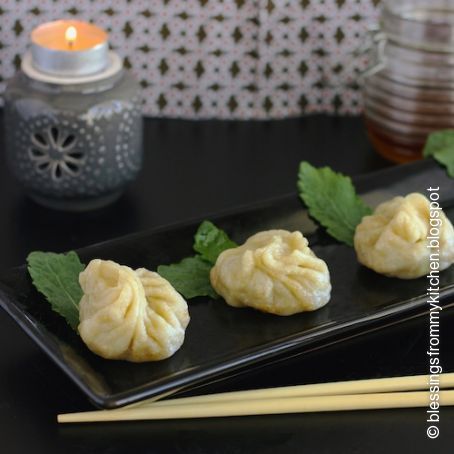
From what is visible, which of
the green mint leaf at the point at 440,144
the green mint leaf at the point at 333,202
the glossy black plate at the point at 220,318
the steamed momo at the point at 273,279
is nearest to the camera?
the glossy black plate at the point at 220,318

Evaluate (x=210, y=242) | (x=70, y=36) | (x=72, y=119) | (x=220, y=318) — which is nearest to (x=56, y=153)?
(x=72, y=119)

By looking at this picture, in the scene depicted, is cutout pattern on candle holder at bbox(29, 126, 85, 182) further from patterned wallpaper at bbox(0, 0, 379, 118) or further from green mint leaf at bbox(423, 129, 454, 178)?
green mint leaf at bbox(423, 129, 454, 178)

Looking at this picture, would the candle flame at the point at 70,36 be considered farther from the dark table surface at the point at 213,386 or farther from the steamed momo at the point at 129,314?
the steamed momo at the point at 129,314

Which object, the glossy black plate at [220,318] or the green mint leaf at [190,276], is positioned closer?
the glossy black plate at [220,318]

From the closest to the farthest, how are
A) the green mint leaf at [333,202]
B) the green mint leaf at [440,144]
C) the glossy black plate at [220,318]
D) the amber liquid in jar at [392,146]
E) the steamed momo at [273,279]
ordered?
the glossy black plate at [220,318], the steamed momo at [273,279], the green mint leaf at [333,202], the green mint leaf at [440,144], the amber liquid in jar at [392,146]

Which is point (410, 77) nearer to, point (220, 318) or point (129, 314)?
point (220, 318)

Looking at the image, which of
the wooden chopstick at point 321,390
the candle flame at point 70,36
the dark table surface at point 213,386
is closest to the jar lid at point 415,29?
the dark table surface at point 213,386
